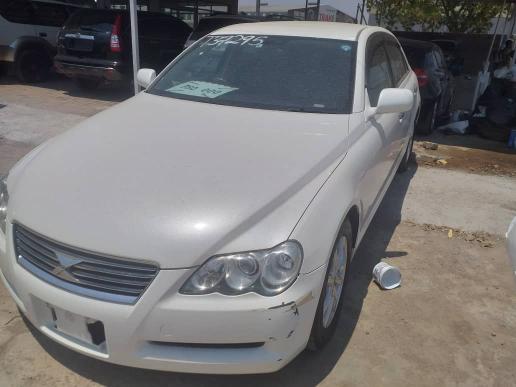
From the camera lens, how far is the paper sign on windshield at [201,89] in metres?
3.28

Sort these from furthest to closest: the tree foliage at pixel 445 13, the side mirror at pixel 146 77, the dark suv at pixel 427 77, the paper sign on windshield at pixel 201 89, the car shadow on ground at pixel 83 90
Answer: the tree foliage at pixel 445 13, the car shadow on ground at pixel 83 90, the dark suv at pixel 427 77, the side mirror at pixel 146 77, the paper sign on windshield at pixel 201 89

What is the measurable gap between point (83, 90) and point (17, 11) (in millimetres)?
2033

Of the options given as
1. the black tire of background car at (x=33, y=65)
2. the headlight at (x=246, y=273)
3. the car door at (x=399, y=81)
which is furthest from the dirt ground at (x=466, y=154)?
the black tire of background car at (x=33, y=65)

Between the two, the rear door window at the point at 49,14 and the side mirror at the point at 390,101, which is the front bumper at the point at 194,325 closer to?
the side mirror at the point at 390,101

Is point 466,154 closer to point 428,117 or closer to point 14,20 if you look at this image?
point 428,117

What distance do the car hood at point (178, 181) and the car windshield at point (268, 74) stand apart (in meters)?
0.19

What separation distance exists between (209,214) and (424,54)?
638 centimetres

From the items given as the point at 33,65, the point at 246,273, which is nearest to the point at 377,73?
the point at 246,273

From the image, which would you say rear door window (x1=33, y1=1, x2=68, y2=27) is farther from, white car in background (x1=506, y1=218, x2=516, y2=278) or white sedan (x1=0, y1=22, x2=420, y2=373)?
white car in background (x1=506, y1=218, x2=516, y2=278)

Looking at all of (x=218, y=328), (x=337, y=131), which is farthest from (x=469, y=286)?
(x=218, y=328)

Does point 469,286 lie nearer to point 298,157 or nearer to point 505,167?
point 298,157

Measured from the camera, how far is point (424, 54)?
23.9ft

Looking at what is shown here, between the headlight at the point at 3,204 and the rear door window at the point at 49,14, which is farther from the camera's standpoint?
the rear door window at the point at 49,14

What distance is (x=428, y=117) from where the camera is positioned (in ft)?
24.6
